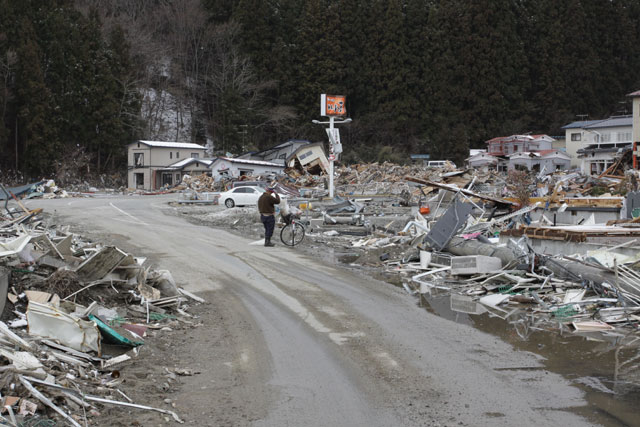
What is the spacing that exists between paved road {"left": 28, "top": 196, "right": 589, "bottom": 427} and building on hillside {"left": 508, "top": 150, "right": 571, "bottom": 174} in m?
56.8

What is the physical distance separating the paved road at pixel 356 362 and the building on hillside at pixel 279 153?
4962 cm

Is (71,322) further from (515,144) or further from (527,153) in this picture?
(515,144)

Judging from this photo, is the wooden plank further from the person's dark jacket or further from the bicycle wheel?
the bicycle wheel

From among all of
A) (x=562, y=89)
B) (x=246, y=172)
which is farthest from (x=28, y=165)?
(x=562, y=89)

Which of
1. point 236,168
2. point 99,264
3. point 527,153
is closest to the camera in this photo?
point 99,264

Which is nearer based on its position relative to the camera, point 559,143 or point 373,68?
point 373,68

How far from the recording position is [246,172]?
54.8 metres

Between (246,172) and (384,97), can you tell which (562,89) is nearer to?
Result: (384,97)

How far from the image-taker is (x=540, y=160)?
65688 mm

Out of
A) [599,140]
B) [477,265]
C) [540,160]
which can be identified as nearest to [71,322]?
[477,265]

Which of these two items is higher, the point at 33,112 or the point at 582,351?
the point at 33,112

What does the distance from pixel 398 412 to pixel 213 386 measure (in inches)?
81.2

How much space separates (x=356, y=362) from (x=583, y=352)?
308 cm

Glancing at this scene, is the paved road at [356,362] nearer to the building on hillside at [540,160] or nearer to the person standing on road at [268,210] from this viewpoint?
the person standing on road at [268,210]
